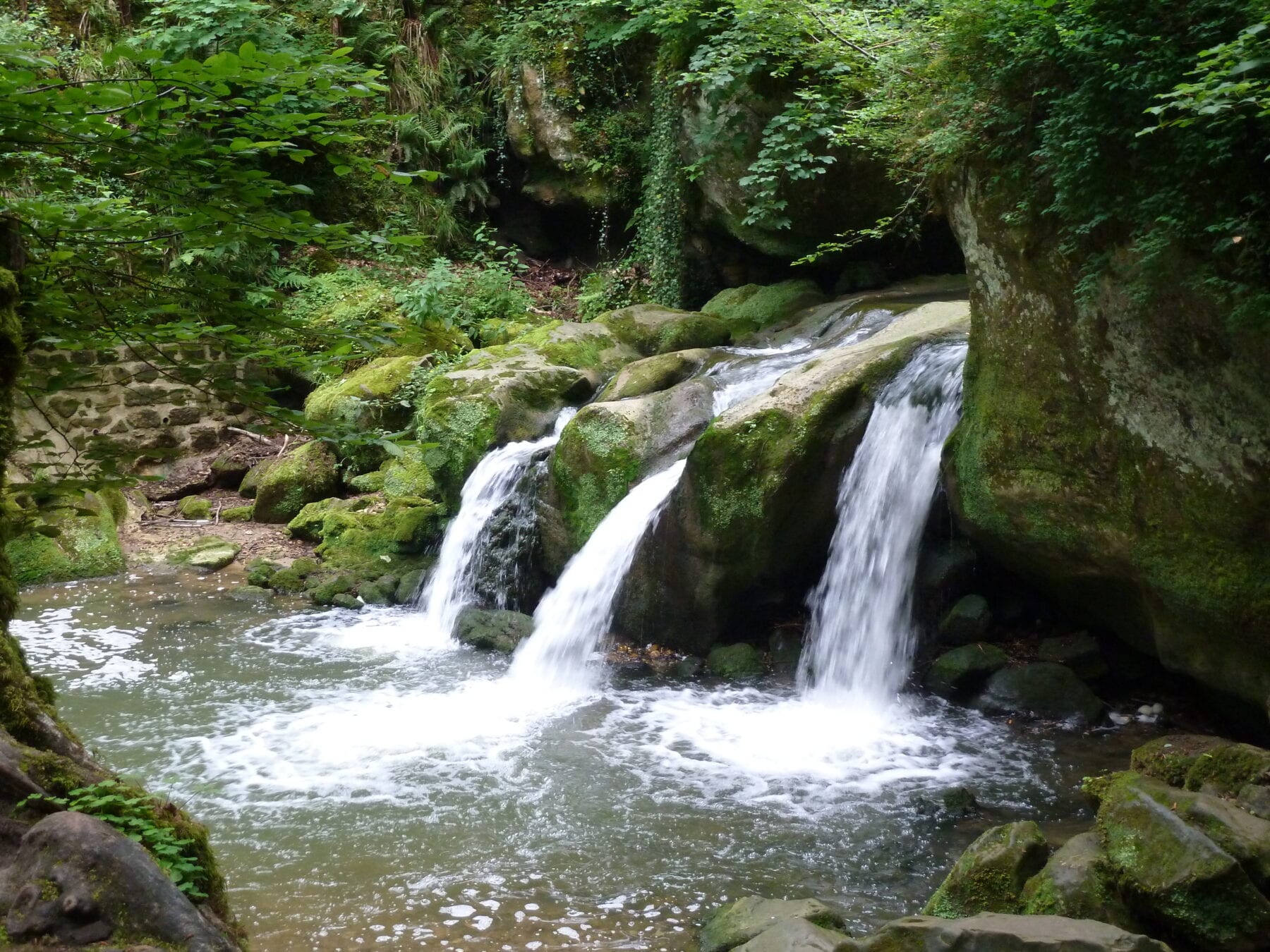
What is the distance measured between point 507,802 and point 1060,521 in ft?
12.5

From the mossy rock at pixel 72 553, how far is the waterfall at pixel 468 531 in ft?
12.1

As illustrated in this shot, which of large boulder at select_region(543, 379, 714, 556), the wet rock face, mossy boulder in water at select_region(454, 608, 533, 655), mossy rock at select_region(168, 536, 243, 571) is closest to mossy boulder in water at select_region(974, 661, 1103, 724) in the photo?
large boulder at select_region(543, 379, 714, 556)

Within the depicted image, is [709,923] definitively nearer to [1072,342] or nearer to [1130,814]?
[1130,814]

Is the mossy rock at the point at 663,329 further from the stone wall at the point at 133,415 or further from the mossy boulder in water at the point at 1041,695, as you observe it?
the mossy boulder in water at the point at 1041,695

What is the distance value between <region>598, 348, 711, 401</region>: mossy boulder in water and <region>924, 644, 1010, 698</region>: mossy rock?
4421 millimetres

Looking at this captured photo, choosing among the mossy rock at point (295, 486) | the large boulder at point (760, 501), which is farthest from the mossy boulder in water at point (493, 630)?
the mossy rock at point (295, 486)

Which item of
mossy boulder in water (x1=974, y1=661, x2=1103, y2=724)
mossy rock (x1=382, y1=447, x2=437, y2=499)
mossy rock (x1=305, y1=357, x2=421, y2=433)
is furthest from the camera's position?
mossy rock (x1=305, y1=357, x2=421, y2=433)

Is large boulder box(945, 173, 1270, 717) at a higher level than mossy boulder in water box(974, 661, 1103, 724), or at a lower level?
higher

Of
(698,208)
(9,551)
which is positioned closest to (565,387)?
(698,208)

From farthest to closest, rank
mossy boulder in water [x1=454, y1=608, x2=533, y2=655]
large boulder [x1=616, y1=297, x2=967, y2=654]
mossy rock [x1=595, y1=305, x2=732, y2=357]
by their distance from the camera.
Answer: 1. mossy rock [x1=595, y1=305, x2=732, y2=357]
2. mossy boulder in water [x1=454, y1=608, x2=533, y2=655]
3. large boulder [x1=616, y1=297, x2=967, y2=654]

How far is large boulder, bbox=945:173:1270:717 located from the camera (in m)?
4.95

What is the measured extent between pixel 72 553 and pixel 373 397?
400 cm

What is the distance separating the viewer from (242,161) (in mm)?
2611

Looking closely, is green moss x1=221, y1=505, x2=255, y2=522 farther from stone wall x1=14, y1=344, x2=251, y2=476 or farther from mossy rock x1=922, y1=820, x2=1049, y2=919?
mossy rock x1=922, y1=820, x2=1049, y2=919
